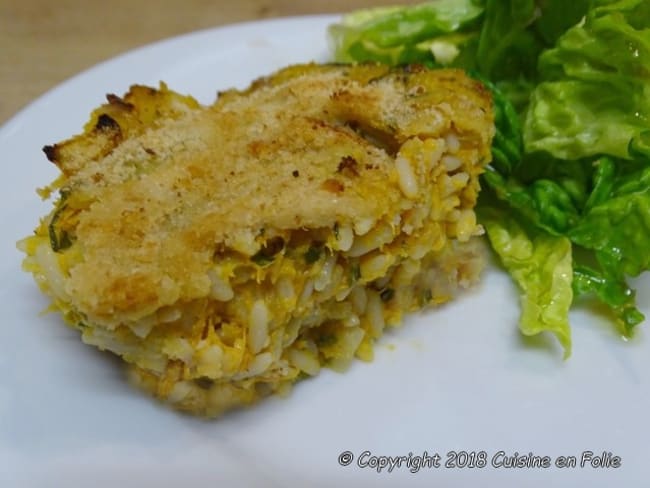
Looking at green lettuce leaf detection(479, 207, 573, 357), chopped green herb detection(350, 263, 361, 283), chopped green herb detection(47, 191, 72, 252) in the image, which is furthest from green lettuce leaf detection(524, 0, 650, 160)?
chopped green herb detection(47, 191, 72, 252)

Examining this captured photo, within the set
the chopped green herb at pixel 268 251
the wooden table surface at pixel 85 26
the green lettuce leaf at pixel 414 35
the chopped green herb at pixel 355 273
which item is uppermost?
the wooden table surface at pixel 85 26

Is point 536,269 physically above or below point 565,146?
below

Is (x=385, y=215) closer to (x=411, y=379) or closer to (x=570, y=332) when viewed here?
(x=411, y=379)

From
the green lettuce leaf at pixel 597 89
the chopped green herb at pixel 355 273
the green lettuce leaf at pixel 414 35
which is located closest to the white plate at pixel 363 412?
the chopped green herb at pixel 355 273

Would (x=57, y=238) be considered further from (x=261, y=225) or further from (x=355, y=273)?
(x=355, y=273)

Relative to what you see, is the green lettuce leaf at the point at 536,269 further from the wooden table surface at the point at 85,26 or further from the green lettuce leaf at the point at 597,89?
the wooden table surface at the point at 85,26

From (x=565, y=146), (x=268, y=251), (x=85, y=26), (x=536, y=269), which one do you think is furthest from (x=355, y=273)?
(x=85, y=26)
